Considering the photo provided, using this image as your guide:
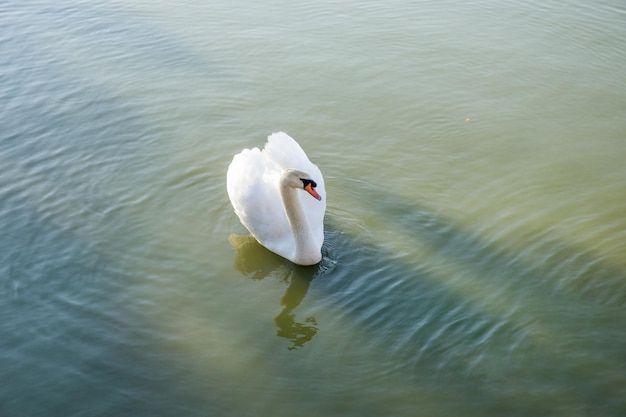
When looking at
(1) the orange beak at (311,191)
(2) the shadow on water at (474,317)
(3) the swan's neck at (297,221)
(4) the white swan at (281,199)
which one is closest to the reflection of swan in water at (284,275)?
(2) the shadow on water at (474,317)

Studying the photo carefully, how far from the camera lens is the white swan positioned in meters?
8.37

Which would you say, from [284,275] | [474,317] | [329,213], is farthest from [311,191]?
[474,317]

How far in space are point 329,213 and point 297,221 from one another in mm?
1162

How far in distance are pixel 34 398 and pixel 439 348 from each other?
348 centimetres

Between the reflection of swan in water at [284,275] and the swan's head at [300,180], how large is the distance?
895 millimetres

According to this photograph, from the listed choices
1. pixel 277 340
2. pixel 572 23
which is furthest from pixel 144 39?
pixel 277 340

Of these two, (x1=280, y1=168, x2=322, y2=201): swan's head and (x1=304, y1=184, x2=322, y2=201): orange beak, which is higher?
(x1=280, y1=168, x2=322, y2=201): swan's head

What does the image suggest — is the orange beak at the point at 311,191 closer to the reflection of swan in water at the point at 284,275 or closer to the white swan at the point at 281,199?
the white swan at the point at 281,199

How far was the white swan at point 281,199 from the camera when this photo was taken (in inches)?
329

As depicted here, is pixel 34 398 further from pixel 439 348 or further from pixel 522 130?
pixel 522 130

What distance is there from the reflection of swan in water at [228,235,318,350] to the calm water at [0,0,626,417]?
0.10 ft

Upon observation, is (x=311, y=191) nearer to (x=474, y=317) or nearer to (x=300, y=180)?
(x=300, y=180)

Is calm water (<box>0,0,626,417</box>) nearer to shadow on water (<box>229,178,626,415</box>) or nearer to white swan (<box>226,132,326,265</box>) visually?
shadow on water (<box>229,178,626,415</box>)

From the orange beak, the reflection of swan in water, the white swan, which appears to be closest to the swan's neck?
the white swan
